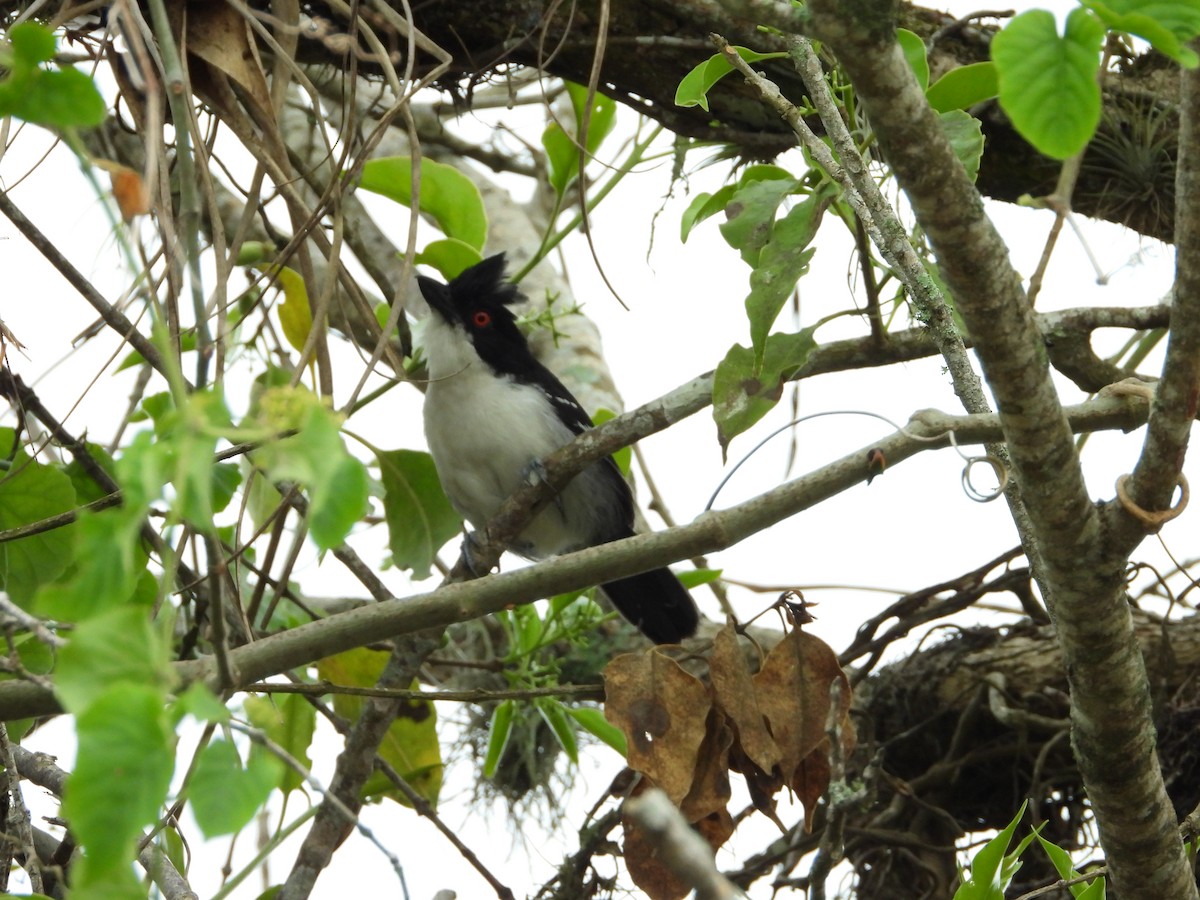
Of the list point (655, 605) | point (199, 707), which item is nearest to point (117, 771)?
point (199, 707)

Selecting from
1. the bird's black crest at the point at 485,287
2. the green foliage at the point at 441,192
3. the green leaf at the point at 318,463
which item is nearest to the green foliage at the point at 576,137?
the green foliage at the point at 441,192

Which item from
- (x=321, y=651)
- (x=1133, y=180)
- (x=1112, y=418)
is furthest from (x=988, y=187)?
(x=321, y=651)

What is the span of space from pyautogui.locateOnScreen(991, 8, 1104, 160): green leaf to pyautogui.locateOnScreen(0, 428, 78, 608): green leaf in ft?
6.40

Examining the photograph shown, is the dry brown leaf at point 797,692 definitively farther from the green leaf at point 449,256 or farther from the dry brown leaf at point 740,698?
the green leaf at point 449,256

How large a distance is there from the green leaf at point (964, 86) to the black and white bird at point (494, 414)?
89.2 inches

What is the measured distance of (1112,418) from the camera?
88.8 inches

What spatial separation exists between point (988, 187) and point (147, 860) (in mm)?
2792

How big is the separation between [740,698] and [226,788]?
1.40m

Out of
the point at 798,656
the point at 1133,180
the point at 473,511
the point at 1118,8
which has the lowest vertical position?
the point at 798,656

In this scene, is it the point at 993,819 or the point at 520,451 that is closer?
the point at 993,819

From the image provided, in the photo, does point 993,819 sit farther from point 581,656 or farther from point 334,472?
point 334,472

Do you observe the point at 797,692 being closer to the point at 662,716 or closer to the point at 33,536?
the point at 662,716

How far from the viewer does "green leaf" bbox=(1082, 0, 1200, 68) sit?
1150mm

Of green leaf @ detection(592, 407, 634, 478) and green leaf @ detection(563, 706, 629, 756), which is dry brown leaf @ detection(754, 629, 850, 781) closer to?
green leaf @ detection(563, 706, 629, 756)
